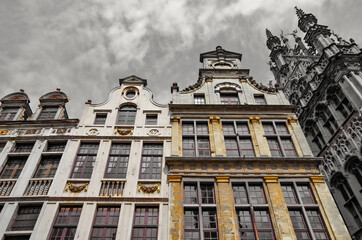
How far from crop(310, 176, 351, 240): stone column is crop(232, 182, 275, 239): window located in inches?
98.7

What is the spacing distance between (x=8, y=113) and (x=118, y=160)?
29.1ft

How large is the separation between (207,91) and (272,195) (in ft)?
27.6

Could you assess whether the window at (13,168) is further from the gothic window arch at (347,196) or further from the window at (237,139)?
the gothic window arch at (347,196)

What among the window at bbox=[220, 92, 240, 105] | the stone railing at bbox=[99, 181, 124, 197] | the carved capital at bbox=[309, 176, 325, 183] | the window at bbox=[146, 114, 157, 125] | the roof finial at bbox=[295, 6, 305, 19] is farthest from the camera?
the roof finial at bbox=[295, 6, 305, 19]

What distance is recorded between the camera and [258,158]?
523 inches

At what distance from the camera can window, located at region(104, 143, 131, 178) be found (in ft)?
43.1

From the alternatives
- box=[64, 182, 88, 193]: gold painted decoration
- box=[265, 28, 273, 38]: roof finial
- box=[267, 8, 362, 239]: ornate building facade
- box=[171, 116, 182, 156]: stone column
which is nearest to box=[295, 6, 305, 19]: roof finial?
box=[267, 8, 362, 239]: ornate building facade

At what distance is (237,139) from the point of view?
48.5 ft

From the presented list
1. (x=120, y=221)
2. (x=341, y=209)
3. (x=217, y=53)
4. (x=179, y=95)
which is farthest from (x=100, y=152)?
(x=341, y=209)

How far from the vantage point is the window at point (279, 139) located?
565 inches

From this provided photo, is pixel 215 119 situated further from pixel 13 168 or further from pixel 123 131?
pixel 13 168

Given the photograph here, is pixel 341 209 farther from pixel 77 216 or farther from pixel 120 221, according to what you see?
pixel 77 216

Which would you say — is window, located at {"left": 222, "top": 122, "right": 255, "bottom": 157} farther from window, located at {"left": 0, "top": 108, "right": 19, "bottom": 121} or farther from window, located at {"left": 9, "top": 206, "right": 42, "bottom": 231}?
window, located at {"left": 0, "top": 108, "right": 19, "bottom": 121}

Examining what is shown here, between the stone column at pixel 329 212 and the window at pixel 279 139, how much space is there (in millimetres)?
1955
